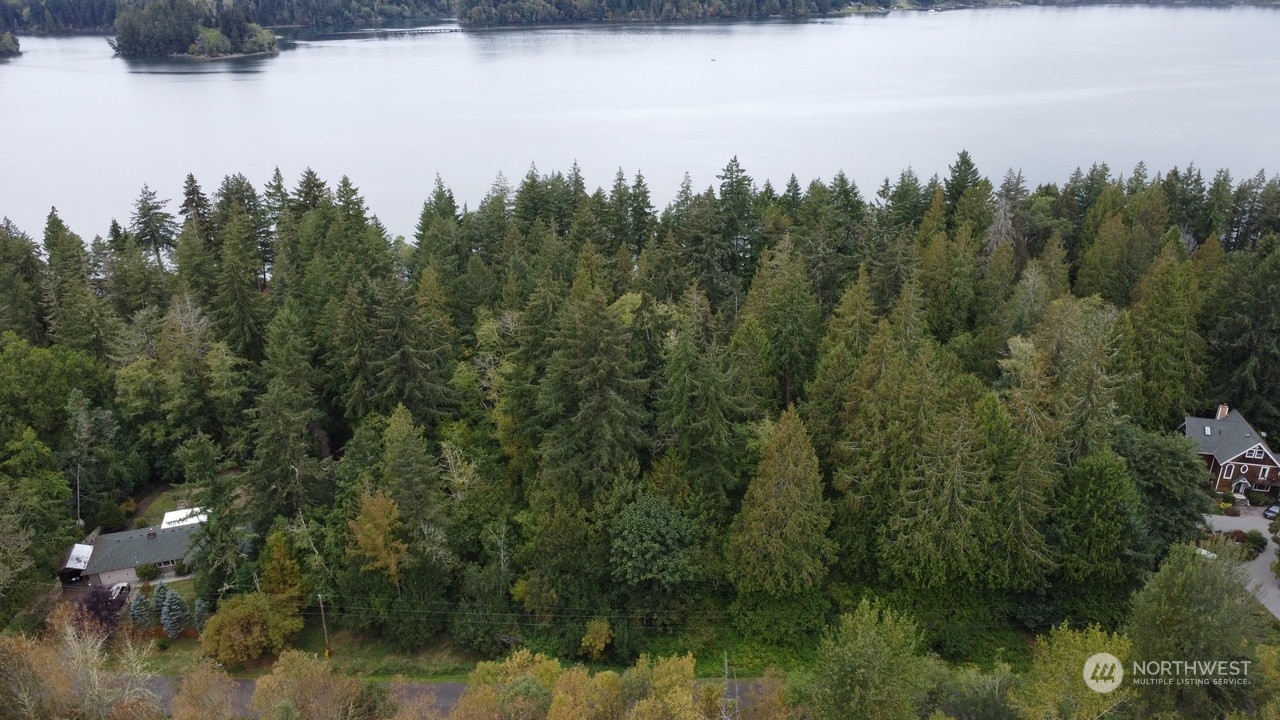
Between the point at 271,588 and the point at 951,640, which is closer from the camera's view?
the point at 951,640

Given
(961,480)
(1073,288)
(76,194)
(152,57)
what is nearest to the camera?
Answer: (961,480)

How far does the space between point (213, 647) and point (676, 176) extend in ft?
193

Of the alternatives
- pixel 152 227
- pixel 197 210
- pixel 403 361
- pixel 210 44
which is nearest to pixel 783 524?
pixel 403 361

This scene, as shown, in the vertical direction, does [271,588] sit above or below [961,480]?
below

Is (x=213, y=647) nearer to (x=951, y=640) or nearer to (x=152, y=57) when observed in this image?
(x=951, y=640)

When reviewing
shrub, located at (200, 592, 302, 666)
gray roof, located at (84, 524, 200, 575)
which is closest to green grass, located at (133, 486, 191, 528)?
gray roof, located at (84, 524, 200, 575)

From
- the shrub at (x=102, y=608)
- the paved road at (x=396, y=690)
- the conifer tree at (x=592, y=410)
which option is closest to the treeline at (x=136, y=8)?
the shrub at (x=102, y=608)

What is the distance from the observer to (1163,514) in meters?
30.3

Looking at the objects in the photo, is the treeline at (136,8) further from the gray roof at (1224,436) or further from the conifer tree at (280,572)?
the gray roof at (1224,436)

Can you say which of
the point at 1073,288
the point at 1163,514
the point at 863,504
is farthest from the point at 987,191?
the point at 863,504

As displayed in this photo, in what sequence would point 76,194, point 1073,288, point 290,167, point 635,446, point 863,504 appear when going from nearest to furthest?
1. point 863,504
2. point 635,446
3. point 1073,288
4. point 76,194
5. point 290,167

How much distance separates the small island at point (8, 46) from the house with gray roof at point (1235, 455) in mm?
180343

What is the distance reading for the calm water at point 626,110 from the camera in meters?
81.2

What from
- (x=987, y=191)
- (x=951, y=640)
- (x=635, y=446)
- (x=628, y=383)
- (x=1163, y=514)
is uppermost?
(x=987, y=191)
